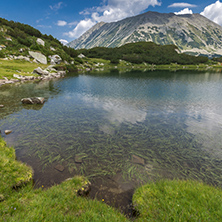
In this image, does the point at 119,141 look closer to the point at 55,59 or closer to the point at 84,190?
the point at 84,190

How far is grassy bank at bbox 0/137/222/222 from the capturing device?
5.09 meters

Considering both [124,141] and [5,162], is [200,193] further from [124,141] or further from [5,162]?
[5,162]

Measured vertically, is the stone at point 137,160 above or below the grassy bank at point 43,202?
below

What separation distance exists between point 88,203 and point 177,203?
462 centimetres

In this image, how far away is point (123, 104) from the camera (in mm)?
27047

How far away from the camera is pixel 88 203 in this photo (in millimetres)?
6578

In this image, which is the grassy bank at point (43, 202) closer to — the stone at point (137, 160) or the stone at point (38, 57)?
the stone at point (137, 160)

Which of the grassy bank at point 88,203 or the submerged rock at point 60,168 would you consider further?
the submerged rock at point 60,168

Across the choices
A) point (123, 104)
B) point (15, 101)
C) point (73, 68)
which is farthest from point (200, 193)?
point (73, 68)

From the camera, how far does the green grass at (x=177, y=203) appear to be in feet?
17.4

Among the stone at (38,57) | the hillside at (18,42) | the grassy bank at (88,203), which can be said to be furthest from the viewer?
the stone at (38,57)

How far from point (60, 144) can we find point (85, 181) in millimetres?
6445

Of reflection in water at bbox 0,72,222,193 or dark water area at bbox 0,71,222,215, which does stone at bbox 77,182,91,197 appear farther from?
reflection in water at bbox 0,72,222,193

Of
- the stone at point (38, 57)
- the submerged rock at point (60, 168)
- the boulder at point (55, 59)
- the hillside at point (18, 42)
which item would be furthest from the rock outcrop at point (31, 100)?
the boulder at point (55, 59)
